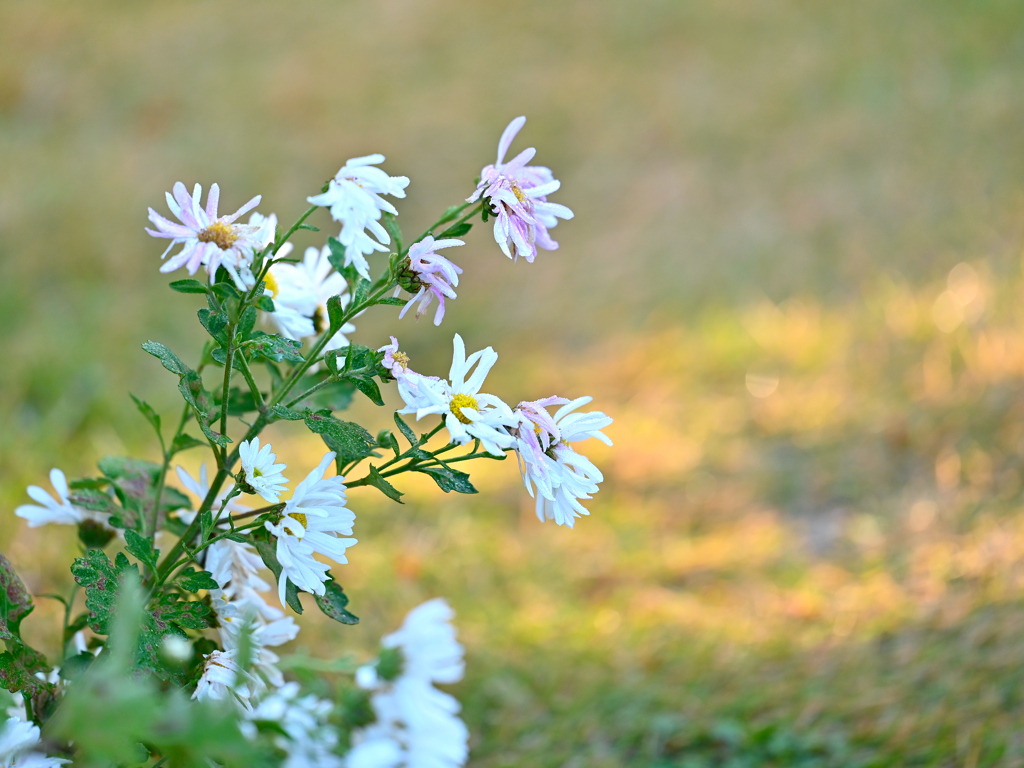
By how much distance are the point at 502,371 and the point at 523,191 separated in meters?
1.90

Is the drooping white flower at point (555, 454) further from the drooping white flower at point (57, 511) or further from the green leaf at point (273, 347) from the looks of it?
the drooping white flower at point (57, 511)

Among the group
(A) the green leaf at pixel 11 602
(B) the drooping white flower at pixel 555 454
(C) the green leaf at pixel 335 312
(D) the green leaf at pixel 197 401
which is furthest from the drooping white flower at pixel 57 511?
(B) the drooping white flower at pixel 555 454

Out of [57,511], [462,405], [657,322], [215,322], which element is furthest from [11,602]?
[657,322]

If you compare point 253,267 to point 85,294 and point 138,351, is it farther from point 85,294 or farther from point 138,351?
point 85,294

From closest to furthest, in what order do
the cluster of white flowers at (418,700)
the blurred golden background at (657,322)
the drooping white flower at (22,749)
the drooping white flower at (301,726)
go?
1. the drooping white flower at (22,749)
2. the drooping white flower at (301,726)
3. the cluster of white flowers at (418,700)
4. the blurred golden background at (657,322)

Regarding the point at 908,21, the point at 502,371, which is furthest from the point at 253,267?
the point at 908,21

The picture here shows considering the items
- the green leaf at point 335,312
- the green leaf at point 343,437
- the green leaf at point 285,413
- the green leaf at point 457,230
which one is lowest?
the green leaf at point 343,437

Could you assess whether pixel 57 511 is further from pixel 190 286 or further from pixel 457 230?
pixel 457 230

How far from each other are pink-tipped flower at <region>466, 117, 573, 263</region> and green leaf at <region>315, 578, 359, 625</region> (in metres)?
0.28

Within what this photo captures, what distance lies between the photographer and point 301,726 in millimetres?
689

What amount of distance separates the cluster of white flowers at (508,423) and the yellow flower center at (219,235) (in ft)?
0.45

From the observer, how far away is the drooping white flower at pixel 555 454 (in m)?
0.57

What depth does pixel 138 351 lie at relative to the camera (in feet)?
7.66

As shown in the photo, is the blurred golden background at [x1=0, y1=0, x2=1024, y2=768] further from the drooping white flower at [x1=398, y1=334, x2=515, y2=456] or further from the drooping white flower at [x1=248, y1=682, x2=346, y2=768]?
the drooping white flower at [x1=398, y1=334, x2=515, y2=456]
